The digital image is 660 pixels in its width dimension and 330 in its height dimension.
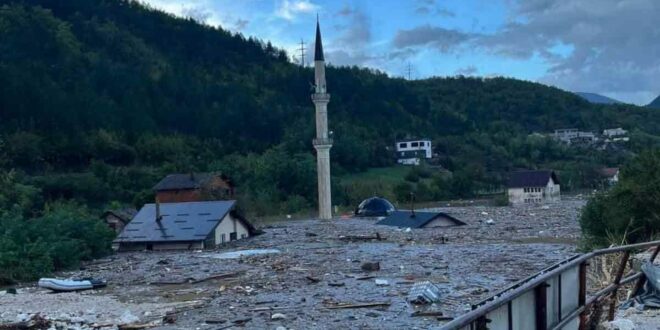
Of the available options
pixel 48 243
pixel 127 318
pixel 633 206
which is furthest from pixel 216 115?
pixel 127 318

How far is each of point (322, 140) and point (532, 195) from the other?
18287 mm

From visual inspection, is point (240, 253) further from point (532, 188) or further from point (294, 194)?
point (532, 188)

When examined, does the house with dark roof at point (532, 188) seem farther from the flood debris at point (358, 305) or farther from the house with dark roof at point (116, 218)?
the flood debris at point (358, 305)

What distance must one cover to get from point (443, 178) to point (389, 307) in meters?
54.4

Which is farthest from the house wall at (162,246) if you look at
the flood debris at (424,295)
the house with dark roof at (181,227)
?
the flood debris at (424,295)

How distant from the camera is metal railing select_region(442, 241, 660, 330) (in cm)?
454

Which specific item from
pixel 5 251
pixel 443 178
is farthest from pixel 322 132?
pixel 5 251

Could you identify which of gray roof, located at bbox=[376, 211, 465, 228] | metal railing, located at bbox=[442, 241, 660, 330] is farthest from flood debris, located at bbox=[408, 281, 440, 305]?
gray roof, located at bbox=[376, 211, 465, 228]

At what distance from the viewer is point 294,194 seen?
207 ft

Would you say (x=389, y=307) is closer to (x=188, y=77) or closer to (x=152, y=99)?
(x=152, y=99)

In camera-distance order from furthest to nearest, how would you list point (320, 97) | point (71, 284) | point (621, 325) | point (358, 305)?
1. point (320, 97)
2. point (71, 284)
3. point (358, 305)
4. point (621, 325)

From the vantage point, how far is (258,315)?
15.2 metres

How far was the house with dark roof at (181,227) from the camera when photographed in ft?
105

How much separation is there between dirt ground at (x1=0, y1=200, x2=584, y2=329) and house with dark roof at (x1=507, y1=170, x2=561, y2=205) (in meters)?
25.3
